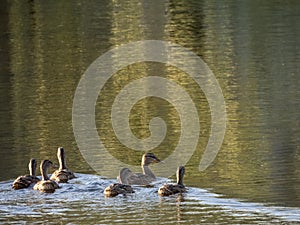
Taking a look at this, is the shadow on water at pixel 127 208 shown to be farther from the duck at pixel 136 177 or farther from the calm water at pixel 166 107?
the duck at pixel 136 177

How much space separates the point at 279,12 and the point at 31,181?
24.5 metres

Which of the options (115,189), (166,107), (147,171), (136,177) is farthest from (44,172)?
(166,107)

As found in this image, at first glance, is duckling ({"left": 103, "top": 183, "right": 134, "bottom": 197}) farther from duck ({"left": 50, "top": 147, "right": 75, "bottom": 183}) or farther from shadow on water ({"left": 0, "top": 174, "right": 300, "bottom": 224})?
duck ({"left": 50, "top": 147, "right": 75, "bottom": 183})

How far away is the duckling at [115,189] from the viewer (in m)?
16.1

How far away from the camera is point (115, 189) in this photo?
1612 centimetres

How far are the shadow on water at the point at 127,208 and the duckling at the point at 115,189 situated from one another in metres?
0.08

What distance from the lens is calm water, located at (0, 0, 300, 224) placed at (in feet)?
51.3

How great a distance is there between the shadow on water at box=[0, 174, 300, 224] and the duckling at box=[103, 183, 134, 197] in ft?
0.26

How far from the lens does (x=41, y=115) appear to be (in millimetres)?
23078

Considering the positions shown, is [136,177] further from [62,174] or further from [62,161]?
[62,161]

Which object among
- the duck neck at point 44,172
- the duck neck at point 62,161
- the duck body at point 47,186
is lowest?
the duck body at point 47,186

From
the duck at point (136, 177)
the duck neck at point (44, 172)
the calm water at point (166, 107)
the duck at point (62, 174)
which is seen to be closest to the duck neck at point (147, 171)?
the duck at point (136, 177)

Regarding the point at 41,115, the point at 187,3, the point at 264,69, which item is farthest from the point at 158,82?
the point at 187,3

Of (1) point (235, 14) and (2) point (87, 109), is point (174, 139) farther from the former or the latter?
(1) point (235, 14)
